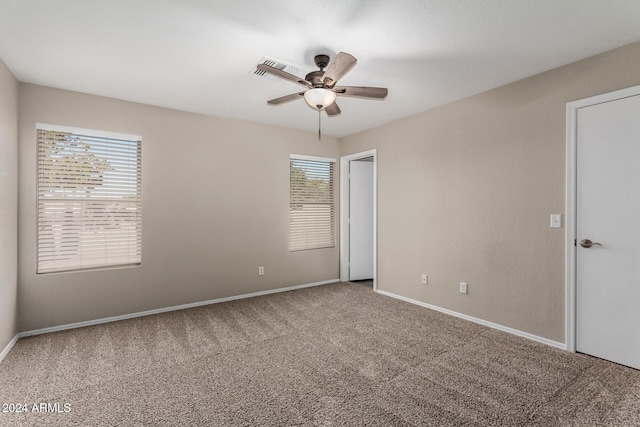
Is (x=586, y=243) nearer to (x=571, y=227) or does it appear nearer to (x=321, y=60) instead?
(x=571, y=227)

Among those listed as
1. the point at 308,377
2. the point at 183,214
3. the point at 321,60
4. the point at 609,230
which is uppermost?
the point at 321,60

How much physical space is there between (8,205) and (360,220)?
177 inches

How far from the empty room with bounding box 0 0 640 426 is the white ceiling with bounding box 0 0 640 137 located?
0.02m

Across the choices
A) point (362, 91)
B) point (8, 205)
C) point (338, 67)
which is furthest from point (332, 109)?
point (8, 205)

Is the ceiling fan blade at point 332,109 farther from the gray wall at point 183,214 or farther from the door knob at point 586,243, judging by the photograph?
the door knob at point 586,243

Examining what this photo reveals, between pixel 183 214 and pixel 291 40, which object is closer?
pixel 291 40

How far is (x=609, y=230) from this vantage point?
97.9 inches

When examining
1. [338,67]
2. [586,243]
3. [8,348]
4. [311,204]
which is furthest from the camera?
[311,204]

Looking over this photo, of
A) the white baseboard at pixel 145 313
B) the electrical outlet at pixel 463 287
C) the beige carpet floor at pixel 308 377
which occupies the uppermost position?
the electrical outlet at pixel 463 287

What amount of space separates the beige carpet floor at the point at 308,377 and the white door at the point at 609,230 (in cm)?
24

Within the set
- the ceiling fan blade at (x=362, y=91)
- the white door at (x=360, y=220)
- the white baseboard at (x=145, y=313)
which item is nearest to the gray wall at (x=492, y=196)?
the white door at (x=360, y=220)

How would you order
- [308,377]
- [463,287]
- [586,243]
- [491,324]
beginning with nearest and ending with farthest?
1. [308,377]
2. [586,243]
3. [491,324]
4. [463,287]

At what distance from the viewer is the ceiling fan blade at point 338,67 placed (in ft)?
6.74

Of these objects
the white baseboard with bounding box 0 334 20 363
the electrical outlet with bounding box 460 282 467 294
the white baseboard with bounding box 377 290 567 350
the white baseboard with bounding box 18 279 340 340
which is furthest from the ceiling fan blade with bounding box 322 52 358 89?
the white baseboard with bounding box 0 334 20 363
